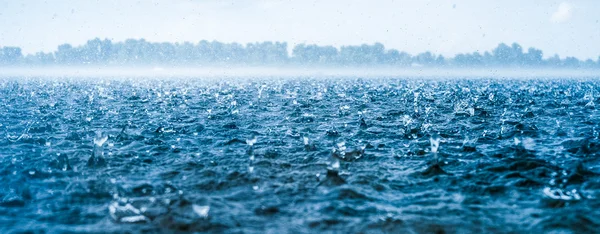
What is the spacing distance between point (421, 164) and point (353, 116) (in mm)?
12935

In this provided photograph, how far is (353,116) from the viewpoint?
25.6 metres

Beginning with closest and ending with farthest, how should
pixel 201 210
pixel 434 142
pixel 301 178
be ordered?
pixel 201 210
pixel 301 178
pixel 434 142

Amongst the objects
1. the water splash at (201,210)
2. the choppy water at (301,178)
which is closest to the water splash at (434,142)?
the choppy water at (301,178)

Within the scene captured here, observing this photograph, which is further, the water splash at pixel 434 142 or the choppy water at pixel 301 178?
the water splash at pixel 434 142

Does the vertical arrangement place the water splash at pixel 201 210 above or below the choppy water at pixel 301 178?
above

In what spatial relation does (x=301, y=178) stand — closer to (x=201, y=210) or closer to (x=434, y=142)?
(x=201, y=210)

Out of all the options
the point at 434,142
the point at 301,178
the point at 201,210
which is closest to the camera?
the point at 201,210

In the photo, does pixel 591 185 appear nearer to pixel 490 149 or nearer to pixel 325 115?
pixel 490 149

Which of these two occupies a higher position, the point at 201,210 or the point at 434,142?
the point at 201,210

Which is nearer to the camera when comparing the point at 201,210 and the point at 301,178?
the point at 201,210

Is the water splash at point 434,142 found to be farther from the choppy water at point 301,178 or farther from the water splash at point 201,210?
the water splash at point 201,210

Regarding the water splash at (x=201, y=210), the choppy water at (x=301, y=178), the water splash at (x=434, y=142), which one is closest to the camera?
the choppy water at (x=301, y=178)

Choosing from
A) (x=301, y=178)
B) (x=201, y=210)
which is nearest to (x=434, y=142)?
(x=301, y=178)

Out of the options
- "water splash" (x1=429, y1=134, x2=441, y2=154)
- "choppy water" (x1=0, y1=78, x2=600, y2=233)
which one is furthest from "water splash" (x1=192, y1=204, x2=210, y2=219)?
"water splash" (x1=429, y1=134, x2=441, y2=154)
